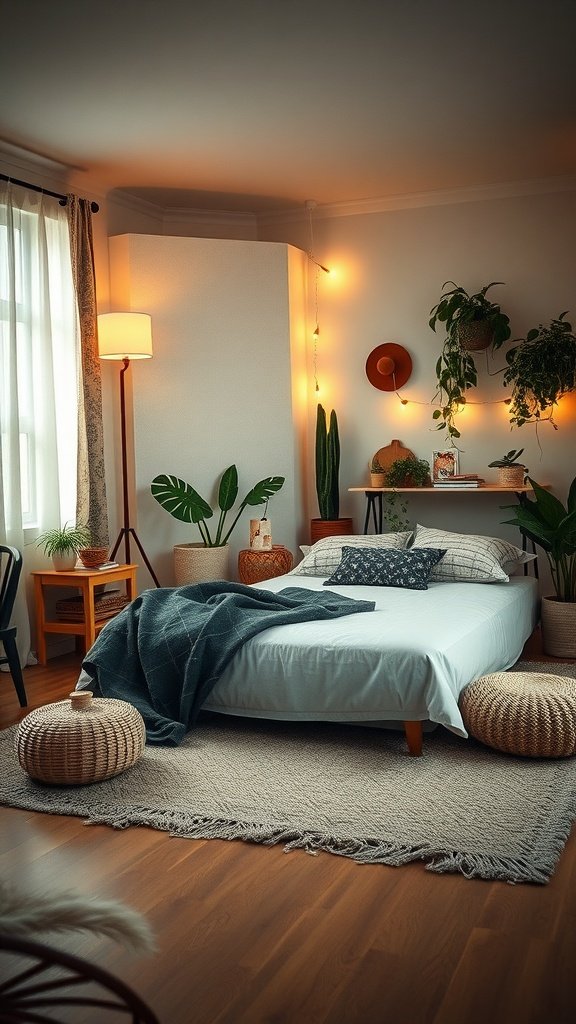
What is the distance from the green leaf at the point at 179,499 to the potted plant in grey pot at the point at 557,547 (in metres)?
2.11

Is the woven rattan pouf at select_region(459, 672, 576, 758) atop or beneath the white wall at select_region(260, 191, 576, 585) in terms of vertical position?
beneath

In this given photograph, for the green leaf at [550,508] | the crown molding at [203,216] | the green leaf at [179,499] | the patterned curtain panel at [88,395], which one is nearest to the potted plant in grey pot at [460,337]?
the green leaf at [550,508]

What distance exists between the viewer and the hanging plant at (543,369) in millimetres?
5781

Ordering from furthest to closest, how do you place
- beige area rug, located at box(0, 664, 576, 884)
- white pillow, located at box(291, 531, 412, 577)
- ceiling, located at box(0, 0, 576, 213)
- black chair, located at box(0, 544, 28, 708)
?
1. white pillow, located at box(291, 531, 412, 577)
2. black chair, located at box(0, 544, 28, 708)
3. ceiling, located at box(0, 0, 576, 213)
4. beige area rug, located at box(0, 664, 576, 884)

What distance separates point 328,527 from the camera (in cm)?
644

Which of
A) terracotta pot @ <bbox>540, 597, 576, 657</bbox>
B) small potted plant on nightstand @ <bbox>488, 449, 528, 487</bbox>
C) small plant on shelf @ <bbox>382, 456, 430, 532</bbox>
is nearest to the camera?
terracotta pot @ <bbox>540, 597, 576, 657</bbox>

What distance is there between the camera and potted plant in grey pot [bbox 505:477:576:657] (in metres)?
5.04

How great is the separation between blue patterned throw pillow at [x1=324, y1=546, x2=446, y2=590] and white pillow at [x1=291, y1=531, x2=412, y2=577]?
0.17 m

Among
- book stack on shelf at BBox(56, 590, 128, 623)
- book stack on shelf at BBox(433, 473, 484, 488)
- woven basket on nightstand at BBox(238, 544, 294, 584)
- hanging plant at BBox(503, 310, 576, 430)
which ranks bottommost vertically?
book stack on shelf at BBox(56, 590, 128, 623)

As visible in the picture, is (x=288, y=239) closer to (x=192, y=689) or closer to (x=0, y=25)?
(x=0, y=25)

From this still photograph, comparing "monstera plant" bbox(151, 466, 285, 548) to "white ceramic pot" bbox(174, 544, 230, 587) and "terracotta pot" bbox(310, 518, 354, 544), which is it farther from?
"terracotta pot" bbox(310, 518, 354, 544)

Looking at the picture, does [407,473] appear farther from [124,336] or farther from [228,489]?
[124,336]

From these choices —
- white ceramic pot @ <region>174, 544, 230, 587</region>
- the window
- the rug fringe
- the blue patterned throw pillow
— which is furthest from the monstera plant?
the rug fringe

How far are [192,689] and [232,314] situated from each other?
334cm
